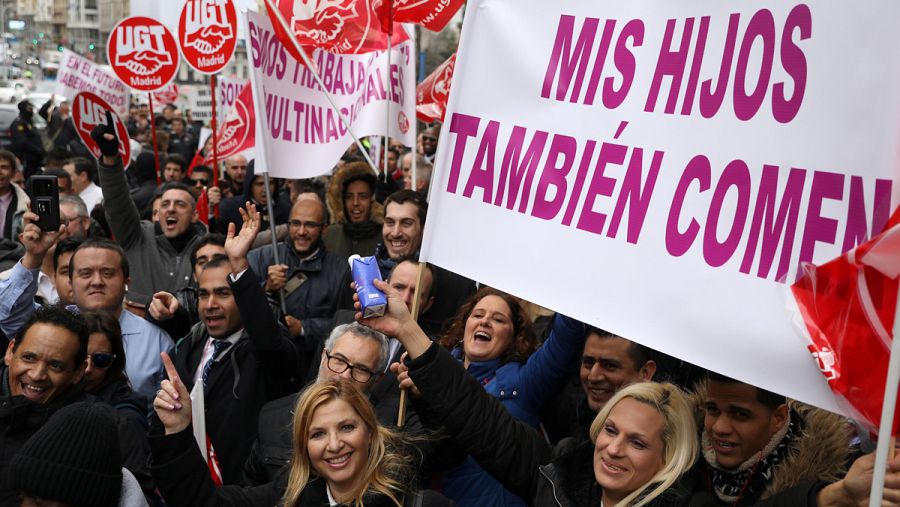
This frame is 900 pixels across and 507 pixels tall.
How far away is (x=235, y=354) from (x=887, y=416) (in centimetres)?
295

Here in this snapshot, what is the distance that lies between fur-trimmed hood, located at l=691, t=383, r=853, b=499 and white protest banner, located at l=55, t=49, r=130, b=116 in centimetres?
1223

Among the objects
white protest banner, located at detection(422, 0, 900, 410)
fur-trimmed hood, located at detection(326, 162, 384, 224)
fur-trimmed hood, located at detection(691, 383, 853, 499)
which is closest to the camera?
white protest banner, located at detection(422, 0, 900, 410)

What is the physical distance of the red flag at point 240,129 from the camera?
27.1 feet

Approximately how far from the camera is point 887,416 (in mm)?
2072

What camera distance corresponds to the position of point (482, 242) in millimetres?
3221

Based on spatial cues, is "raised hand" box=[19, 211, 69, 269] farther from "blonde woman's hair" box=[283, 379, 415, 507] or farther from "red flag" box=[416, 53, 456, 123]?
"red flag" box=[416, 53, 456, 123]

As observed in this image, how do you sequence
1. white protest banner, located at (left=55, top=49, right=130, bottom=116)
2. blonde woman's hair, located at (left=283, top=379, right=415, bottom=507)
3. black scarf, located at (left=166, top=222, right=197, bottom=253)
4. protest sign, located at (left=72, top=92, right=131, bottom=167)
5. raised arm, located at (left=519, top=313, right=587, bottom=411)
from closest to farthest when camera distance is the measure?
1. blonde woman's hair, located at (left=283, top=379, right=415, bottom=507)
2. raised arm, located at (left=519, top=313, right=587, bottom=411)
3. black scarf, located at (left=166, top=222, right=197, bottom=253)
4. protest sign, located at (left=72, top=92, right=131, bottom=167)
5. white protest banner, located at (left=55, top=49, right=130, bottom=116)

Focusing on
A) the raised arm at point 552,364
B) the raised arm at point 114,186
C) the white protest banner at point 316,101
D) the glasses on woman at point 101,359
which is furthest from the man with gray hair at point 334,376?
the raised arm at point 114,186

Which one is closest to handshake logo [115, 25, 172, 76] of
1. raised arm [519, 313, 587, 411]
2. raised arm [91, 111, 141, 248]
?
raised arm [91, 111, 141, 248]

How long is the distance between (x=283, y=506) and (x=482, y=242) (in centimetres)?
100

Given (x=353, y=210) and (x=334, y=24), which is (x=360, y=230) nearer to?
(x=353, y=210)

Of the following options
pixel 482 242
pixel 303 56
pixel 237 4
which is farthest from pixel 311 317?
pixel 237 4

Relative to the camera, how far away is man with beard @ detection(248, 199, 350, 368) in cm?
536

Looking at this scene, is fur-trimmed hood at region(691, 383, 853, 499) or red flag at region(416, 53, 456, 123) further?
red flag at region(416, 53, 456, 123)
